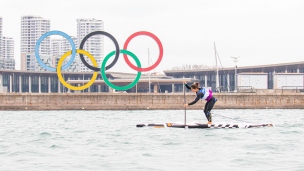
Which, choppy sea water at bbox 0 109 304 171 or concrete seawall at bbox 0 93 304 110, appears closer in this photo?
choppy sea water at bbox 0 109 304 171

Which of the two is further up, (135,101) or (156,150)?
(135,101)

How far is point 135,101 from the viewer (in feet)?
232

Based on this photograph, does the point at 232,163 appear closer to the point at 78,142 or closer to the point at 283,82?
the point at 78,142

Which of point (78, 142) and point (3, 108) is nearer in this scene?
point (78, 142)

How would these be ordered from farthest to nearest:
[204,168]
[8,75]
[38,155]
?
[8,75] < [38,155] < [204,168]

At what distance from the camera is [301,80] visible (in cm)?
8619

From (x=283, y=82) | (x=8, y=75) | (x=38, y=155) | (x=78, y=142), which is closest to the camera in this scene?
(x=38, y=155)

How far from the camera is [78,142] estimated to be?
23656mm

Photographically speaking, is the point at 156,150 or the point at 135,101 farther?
the point at 135,101

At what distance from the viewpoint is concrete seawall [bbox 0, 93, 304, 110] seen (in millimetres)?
69500

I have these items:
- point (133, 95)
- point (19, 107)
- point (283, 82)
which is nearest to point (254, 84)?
point (283, 82)

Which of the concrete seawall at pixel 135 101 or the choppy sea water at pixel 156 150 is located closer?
the choppy sea water at pixel 156 150

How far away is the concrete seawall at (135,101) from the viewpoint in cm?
6950

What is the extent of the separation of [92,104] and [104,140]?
46791 millimetres
